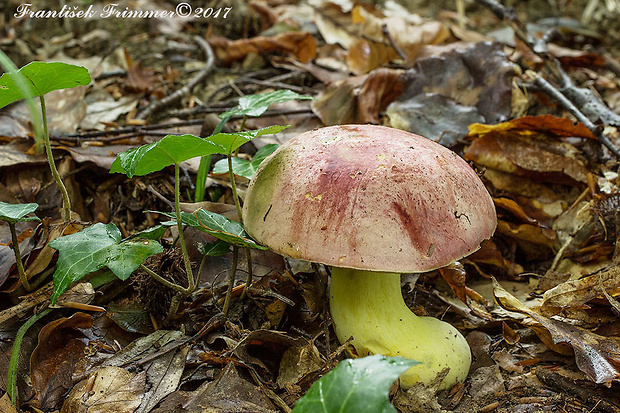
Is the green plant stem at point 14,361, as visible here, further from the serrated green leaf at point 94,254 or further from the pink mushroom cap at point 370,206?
the pink mushroom cap at point 370,206

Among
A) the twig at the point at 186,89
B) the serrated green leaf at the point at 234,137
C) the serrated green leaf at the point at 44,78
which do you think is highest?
the serrated green leaf at the point at 44,78

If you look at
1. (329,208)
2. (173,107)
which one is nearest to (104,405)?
(329,208)

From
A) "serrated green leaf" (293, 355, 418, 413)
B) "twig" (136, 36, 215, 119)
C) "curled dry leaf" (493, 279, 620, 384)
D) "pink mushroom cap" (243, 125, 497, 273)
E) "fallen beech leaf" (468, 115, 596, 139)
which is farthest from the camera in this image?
"twig" (136, 36, 215, 119)

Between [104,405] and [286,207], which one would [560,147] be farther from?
[104,405]

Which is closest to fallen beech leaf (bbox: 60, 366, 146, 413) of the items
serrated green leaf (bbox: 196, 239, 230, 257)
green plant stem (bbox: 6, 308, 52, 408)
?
green plant stem (bbox: 6, 308, 52, 408)

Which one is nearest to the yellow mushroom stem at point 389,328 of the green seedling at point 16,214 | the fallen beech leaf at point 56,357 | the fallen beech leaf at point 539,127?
the fallen beech leaf at point 56,357

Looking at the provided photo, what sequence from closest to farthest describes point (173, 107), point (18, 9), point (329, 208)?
point (329, 208) < point (173, 107) < point (18, 9)

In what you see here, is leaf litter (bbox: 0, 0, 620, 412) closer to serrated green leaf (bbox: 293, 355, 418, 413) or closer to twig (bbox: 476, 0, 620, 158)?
twig (bbox: 476, 0, 620, 158)

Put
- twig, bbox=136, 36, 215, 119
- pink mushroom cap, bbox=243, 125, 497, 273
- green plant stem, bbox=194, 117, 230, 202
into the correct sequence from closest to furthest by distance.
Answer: pink mushroom cap, bbox=243, 125, 497, 273 → green plant stem, bbox=194, 117, 230, 202 → twig, bbox=136, 36, 215, 119
